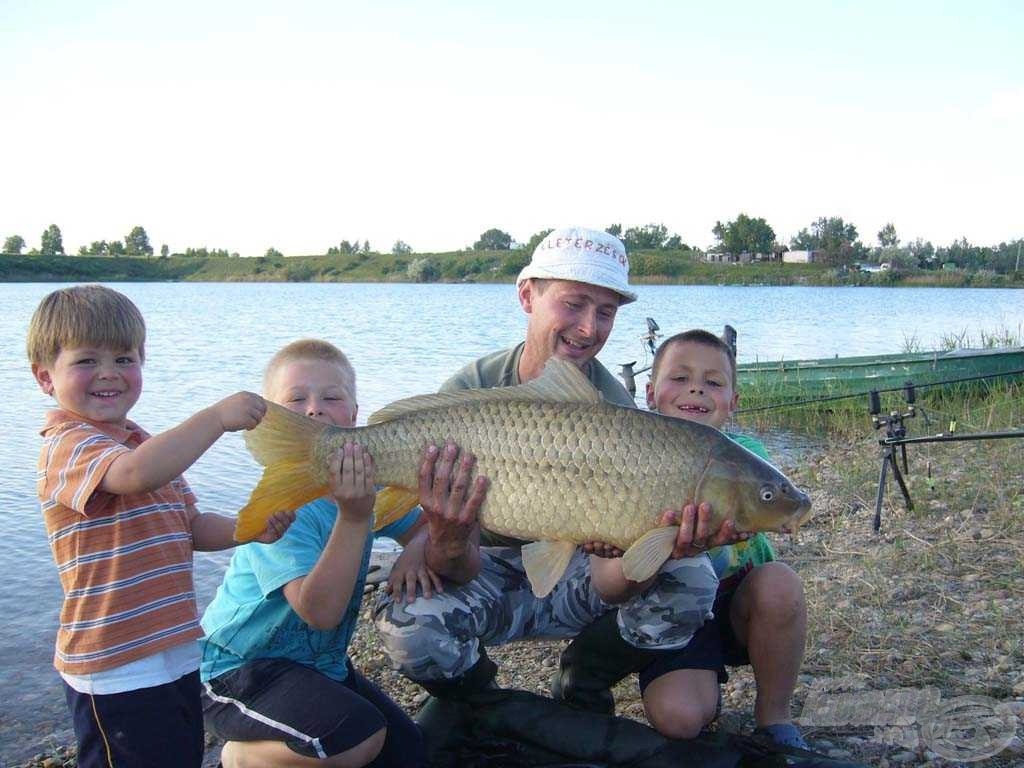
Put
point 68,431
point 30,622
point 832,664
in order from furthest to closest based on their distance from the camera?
point 30,622 < point 832,664 < point 68,431

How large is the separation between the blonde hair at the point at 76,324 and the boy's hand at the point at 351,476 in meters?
0.61

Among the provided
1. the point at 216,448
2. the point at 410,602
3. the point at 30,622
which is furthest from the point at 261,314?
the point at 410,602

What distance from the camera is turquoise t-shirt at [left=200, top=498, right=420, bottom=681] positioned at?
238 cm

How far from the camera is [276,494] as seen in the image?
2252 millimetres

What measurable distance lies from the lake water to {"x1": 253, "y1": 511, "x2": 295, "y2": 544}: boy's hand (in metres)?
1.64

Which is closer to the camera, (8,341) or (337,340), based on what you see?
(8,341)

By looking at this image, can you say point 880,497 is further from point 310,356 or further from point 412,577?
point 310,356

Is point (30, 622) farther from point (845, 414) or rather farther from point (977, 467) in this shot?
point (845, 414)

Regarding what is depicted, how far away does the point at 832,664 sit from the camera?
310 centimetres

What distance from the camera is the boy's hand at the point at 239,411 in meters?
2.04

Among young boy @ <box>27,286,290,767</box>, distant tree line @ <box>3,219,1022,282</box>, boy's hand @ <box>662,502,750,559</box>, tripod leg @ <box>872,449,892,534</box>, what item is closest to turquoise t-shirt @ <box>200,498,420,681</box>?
young boy @ <box>27,286,290,767</box>

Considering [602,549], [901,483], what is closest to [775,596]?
[602,549]

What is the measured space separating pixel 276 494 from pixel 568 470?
2.38ft

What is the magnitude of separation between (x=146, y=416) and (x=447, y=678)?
332 inches
